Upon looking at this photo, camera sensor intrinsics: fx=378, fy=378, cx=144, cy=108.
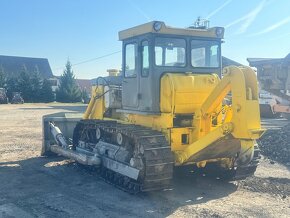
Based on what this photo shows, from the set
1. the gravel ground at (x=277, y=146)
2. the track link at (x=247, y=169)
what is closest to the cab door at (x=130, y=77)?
the track link at (x=247, y=169)

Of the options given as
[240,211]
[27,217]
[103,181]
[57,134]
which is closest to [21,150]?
[57,134]

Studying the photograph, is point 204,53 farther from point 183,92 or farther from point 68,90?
point 68,90

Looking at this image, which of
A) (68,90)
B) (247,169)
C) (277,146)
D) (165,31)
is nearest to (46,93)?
(68,90)

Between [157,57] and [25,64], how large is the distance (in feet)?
214

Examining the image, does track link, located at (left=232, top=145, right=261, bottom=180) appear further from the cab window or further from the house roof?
the house roof

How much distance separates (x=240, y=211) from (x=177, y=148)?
5.47 ft

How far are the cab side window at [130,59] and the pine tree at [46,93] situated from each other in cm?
4340

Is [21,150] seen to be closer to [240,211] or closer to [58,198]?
[58,198]

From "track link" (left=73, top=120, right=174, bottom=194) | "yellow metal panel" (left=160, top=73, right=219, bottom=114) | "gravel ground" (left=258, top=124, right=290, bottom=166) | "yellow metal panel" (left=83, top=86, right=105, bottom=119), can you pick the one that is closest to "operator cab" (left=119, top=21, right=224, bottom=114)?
A: "yellow metal panel" (left=160, top=73, right=219, bottom=114)

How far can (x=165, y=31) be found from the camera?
24.1 ft

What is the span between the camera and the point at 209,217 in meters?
5.96

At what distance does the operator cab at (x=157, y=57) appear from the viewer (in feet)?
24.0

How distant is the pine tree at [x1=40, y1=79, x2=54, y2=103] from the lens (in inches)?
1954

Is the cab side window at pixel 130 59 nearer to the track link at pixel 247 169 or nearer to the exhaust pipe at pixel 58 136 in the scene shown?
the track link at pixel 247 169
